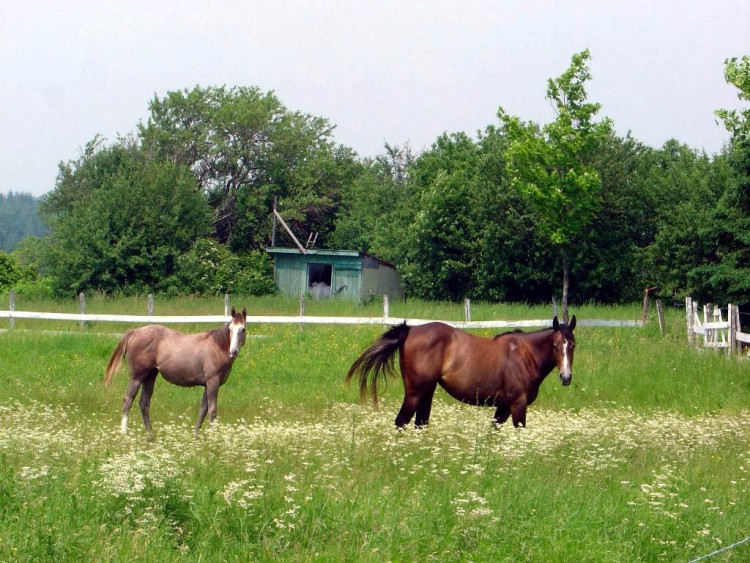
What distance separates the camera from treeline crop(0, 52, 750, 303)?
111 ft

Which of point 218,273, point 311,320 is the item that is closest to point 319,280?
point 218,273

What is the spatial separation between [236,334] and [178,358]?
45.1 inches

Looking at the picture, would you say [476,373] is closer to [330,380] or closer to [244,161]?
[330,380]

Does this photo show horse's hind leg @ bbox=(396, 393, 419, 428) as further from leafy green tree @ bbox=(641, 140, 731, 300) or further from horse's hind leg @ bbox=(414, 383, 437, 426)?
leafy green tree @ bbox=(641, 140, 731, 300)

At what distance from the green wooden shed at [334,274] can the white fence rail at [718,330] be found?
22.6 m

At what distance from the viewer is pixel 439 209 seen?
1747 inches

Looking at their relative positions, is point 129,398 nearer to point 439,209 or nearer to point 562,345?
Answer: point 562,345

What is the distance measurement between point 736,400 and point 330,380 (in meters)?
7.46

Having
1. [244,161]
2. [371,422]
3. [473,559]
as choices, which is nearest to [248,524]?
[473,559]

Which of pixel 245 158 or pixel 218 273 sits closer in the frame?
pixel 218 273

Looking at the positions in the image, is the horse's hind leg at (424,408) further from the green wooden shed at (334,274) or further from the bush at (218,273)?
the bush at (218,273)

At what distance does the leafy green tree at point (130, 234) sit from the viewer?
42844mm

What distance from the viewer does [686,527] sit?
22.7ft

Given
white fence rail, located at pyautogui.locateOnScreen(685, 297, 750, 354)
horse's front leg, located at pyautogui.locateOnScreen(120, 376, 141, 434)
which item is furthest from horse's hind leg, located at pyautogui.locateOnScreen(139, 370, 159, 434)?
white fence rail, located at pyautogui.locateOnScreen(685, 297, 750, 354)
